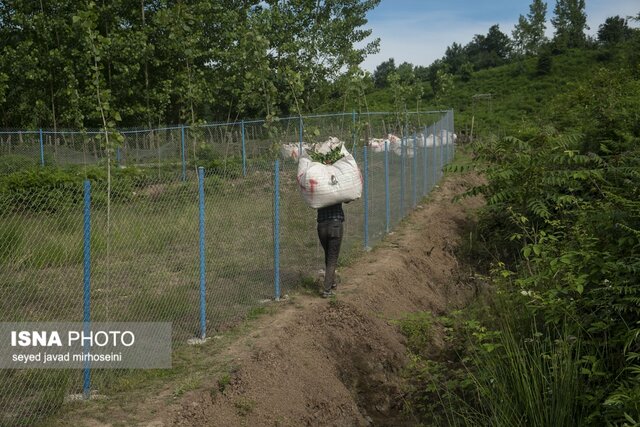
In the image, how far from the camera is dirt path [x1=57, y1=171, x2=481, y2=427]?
18.0 feet

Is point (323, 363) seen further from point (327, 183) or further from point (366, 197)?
point (366, 197)

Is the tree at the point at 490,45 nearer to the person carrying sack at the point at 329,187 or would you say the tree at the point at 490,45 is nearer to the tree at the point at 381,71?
the tree at the point at 381,71

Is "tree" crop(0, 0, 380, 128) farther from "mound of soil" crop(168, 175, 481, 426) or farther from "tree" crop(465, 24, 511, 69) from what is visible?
"tree" crop(465, 24, 511, 69)

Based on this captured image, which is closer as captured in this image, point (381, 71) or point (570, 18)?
point (570, 18)

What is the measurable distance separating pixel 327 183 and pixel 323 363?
2.16 meters

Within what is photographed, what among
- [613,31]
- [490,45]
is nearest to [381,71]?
[490,45]

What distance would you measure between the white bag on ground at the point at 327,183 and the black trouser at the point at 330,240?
366 millimetres

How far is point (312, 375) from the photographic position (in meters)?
6.75

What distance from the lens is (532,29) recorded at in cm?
7412

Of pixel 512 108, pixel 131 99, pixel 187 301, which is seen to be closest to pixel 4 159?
pixel 131 99

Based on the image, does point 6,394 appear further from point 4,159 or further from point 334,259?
point 4,159

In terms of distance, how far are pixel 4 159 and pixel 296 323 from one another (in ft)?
47.5

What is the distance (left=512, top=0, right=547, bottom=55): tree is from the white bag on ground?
231 feet

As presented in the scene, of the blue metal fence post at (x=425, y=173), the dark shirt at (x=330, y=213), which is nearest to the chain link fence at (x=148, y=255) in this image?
the dark shirt at (x=330, y=213)
